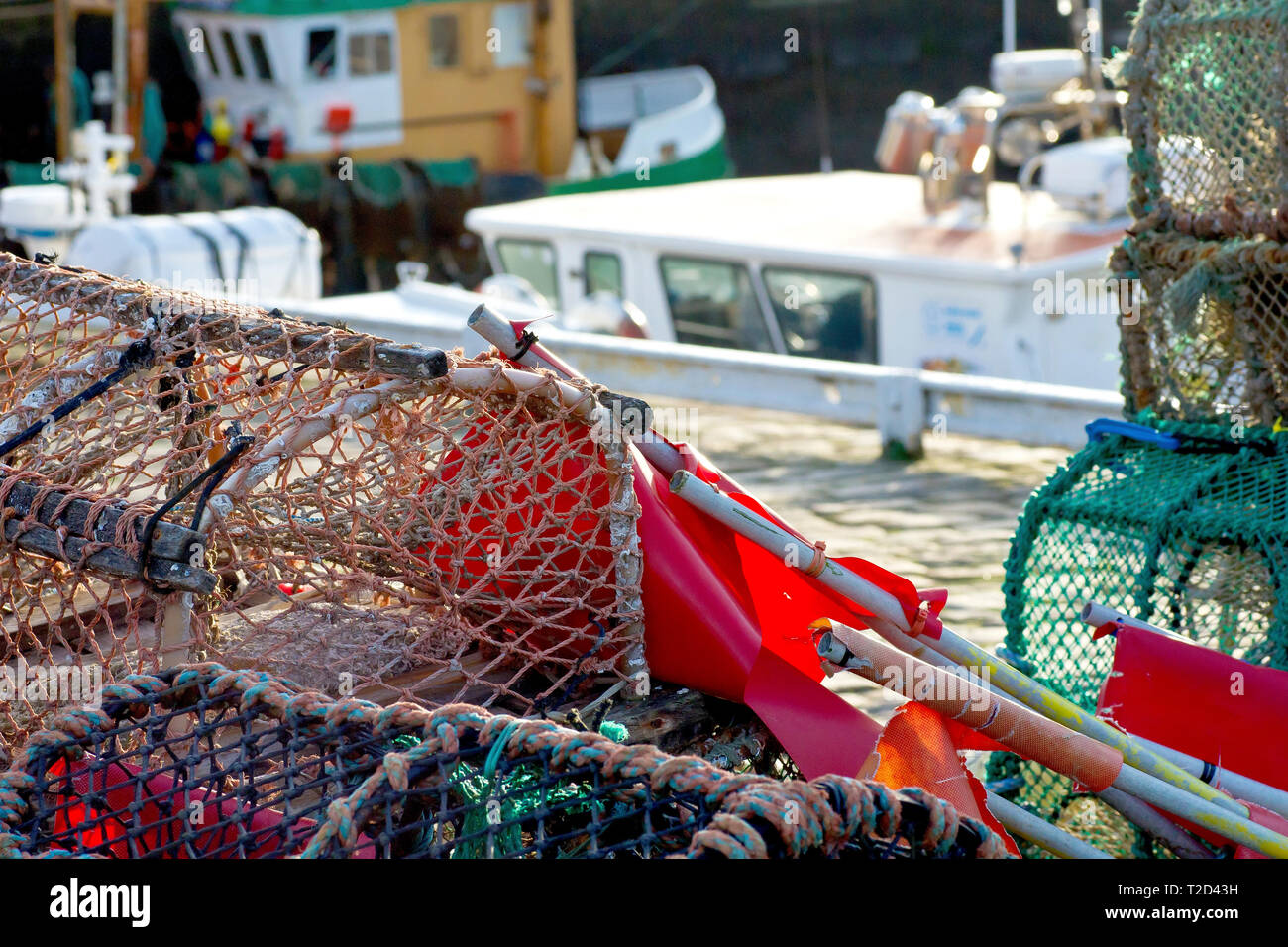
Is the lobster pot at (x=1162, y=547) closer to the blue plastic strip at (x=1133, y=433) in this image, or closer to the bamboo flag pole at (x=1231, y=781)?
the blue plastic strip at (x=1133, y=433)

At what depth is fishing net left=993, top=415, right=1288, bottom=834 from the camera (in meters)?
2.91

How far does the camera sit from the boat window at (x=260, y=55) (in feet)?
51.6

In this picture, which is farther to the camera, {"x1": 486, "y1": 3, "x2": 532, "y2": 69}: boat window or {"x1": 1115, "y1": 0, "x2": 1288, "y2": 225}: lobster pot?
{"x1": 486, "y1": 3, "x2": 532, "y2": 69}: boat window

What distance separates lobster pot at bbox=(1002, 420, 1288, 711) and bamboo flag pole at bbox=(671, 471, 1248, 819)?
1.84ft

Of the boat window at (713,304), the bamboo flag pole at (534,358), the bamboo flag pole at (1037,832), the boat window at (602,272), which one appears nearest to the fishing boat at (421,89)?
the boat window at (602,272)

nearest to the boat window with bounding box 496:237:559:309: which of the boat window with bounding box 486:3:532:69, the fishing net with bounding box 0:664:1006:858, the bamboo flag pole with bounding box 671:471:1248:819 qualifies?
the boat window with bounding box 486:3:532:69

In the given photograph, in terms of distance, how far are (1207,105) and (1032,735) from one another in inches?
64.2

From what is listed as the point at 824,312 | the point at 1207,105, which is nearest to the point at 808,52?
the point at 824,312

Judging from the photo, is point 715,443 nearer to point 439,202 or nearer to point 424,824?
point 424,824

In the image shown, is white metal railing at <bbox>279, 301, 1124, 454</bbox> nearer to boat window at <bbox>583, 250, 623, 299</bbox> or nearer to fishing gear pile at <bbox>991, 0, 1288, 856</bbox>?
fishing gear pile at <bbox>991, 0, 1288, 856</bbox>

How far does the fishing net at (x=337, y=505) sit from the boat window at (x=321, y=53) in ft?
45.4

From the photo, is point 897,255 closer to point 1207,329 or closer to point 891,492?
point 891,492

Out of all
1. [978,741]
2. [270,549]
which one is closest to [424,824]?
[270,549]
